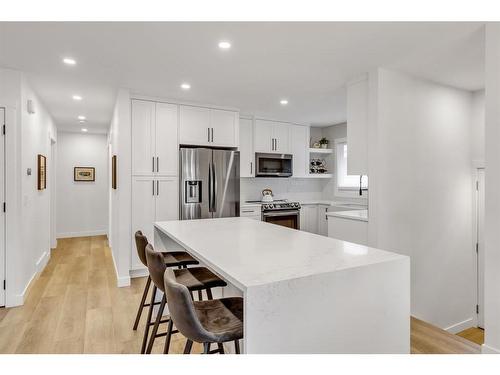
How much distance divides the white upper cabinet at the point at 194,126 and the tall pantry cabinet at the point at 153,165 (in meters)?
0.10

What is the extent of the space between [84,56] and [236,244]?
2313 millimetres

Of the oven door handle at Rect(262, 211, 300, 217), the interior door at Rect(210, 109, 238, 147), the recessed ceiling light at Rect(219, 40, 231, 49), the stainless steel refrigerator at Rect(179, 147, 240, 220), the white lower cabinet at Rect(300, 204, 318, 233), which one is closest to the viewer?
the recessed ceiling light at Rect(219, 40, 231, 49)

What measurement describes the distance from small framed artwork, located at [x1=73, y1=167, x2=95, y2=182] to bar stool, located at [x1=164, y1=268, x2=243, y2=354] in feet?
21.8

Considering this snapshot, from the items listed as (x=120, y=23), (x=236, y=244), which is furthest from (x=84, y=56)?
(x=236, y=244)

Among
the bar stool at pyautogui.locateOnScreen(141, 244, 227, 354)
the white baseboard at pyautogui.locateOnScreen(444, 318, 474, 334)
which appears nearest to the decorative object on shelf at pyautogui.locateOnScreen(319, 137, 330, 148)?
the white baseboard at pyautogui.locateOnScreen(444, 318, 474, 334)

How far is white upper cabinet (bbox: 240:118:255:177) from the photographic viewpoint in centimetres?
538

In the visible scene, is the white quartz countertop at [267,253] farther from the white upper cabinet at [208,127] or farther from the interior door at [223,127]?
the interior door at [223,127]

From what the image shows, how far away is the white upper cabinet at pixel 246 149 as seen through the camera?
538cm

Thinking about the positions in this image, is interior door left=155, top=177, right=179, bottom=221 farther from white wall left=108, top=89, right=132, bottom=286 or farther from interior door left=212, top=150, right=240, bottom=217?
interior door left=212, top=150, right=240, bottom=217

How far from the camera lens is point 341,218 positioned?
3645mm

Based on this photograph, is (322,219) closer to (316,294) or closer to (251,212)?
(251,212)

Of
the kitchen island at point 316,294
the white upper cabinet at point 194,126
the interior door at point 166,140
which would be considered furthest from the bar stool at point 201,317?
the white upper cabinet at point 194,126

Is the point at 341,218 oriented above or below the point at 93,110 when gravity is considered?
below

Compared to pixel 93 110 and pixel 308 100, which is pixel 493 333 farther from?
pixel 93 110
